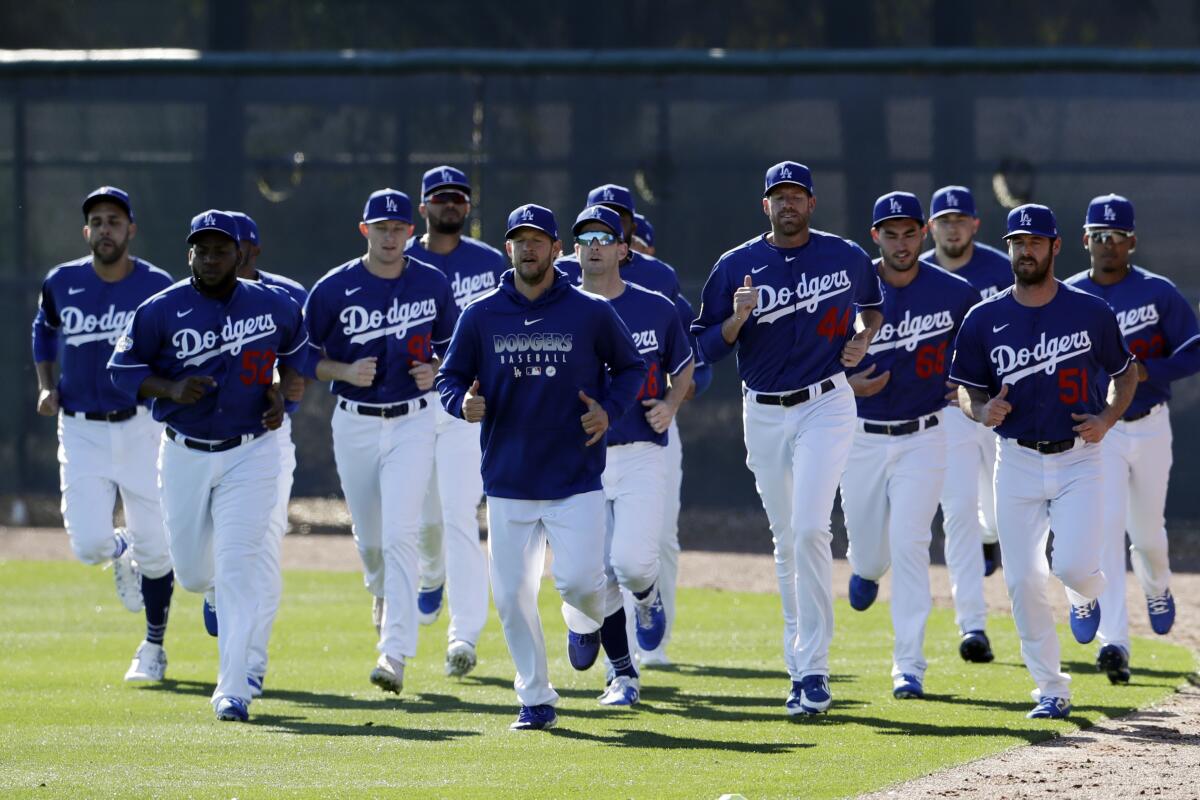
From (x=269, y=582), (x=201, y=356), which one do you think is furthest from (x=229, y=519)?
(x=269, y=582)

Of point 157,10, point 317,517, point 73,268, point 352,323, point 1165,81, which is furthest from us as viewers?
point 157,10

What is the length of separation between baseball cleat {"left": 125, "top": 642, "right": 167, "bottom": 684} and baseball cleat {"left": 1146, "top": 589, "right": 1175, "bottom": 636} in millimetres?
4905

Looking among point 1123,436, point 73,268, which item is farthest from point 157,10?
point 1123,436

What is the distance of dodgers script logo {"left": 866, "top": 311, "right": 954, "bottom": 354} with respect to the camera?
9.41m

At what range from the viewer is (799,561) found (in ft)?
27.8

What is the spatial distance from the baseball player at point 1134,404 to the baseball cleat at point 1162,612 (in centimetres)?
1

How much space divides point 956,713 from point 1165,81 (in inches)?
327

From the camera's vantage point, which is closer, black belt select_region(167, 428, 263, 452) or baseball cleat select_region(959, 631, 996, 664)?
black belt select_region(167, 428, 263, 452)

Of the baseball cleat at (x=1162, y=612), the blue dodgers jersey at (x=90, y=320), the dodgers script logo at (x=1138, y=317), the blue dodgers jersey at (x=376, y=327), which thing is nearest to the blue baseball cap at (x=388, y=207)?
the blue dodgers jersey at (x=376, y=327)

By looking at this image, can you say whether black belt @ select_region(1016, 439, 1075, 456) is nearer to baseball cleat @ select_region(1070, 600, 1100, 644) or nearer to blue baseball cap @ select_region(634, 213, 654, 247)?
baseball cleat @ select_region(1070, 600, 1100, 644)

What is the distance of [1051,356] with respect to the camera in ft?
26.9

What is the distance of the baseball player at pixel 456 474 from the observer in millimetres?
9719

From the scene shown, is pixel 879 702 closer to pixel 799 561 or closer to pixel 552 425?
pixel 799 561

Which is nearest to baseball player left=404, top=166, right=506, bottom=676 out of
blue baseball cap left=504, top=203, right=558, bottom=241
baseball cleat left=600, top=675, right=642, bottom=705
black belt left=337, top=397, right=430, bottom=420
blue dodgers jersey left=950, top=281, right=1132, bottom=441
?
black belt left=337, top=397, right=430, bottom=420
